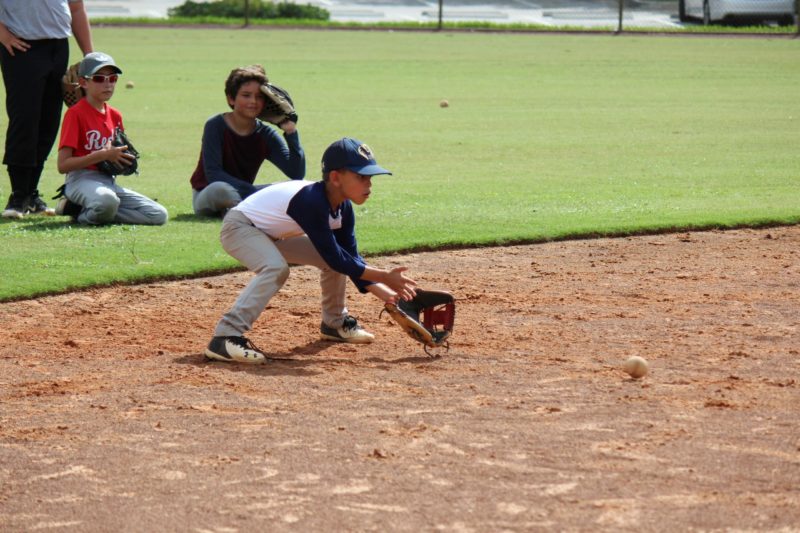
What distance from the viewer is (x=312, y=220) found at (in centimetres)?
648

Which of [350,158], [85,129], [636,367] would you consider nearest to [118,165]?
[85,129]

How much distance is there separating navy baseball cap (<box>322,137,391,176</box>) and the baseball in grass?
1.53 metres

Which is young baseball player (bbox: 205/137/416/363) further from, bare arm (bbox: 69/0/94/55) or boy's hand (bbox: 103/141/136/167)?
bare arm (bbox: 69/0/94/55)

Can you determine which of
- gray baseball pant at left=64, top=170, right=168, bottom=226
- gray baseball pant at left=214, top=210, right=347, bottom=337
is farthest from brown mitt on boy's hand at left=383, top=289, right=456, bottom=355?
gray baseball pant at left=64, top=170, right=168, bottom=226

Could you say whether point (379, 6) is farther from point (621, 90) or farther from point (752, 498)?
point (752, 498)

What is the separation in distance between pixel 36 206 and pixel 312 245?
188 inches

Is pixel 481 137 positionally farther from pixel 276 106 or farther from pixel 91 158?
pixel 91 158

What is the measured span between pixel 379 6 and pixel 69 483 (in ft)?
127

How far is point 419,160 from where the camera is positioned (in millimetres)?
14102

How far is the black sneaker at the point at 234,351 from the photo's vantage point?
662 centimetres

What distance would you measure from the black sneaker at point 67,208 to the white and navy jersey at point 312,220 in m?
3.98

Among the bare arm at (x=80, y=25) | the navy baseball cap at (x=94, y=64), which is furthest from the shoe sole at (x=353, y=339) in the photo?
the bare arm at (x=80, y=25)

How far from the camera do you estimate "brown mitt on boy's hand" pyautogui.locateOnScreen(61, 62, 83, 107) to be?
415 inches

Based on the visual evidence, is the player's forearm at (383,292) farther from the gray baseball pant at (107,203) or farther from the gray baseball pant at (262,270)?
the gray baseball pant at (107,203)
